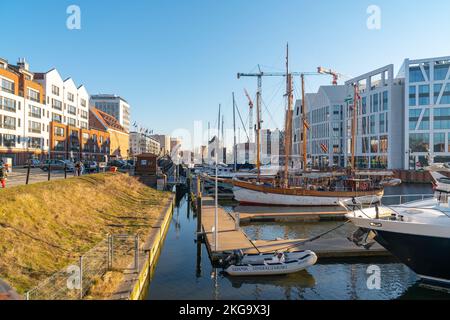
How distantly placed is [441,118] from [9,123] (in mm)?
87366

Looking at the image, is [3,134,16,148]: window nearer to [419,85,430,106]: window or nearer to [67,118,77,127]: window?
[67,118,77,127]: window

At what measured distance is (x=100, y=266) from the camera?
12.8 meters

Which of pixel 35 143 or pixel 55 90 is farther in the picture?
pixel 55 90

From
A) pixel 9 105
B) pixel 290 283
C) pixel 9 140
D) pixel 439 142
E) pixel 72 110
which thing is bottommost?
pixel 290 283

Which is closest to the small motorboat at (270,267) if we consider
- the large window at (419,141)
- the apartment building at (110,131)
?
the large window at (419,141)

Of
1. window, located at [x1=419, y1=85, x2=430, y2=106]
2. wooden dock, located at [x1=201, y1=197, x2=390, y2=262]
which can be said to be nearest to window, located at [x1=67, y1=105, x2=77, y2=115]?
wooden dock, located at [x1=201, y1=197, x2=390, y2=262]

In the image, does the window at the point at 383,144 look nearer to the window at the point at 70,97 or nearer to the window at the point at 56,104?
the window at the point at 56,104

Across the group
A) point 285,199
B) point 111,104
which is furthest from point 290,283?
point 111,104

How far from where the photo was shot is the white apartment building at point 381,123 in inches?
3152

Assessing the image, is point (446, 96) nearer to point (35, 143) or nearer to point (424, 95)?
point (424, 95)

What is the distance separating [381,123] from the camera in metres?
83.2
